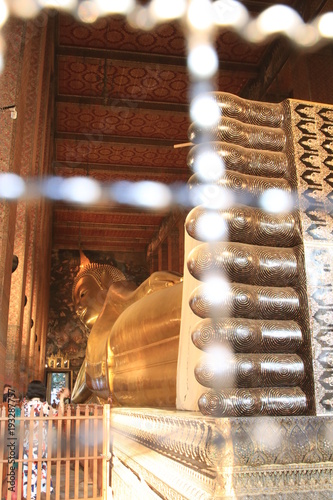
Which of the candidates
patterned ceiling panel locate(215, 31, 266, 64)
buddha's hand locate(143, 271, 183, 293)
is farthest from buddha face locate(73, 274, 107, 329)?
patterned ceiling panel locate(215, 31, 266, 64)

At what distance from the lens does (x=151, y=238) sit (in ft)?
47.8

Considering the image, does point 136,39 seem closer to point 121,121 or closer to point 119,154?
point 121,121

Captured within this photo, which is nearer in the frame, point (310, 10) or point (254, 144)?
point (254, 144)

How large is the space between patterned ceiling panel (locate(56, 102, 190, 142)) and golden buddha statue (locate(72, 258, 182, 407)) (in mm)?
4878

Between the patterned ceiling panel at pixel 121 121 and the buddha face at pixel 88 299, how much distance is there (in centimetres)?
413

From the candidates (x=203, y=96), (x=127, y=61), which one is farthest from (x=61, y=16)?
(x=203, y=96)

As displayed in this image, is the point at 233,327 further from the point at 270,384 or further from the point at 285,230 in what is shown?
the point at 285,230

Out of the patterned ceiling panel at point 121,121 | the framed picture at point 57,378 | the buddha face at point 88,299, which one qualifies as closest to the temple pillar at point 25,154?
the buddha face at point 88,299

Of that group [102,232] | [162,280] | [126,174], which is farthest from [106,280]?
[102,232]

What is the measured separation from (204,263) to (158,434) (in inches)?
26.3

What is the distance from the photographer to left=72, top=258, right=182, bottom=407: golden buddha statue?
2.35 m

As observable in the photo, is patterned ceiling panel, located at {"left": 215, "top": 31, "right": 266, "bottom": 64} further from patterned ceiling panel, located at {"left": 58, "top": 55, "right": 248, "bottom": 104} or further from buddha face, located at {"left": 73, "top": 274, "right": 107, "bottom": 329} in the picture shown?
buddha face, located at {"left": 73, "top": 274, "right": 107, "bottom": 329}

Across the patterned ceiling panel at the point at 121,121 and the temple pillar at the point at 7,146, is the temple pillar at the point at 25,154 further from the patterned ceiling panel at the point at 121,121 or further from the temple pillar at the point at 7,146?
the patterned ceiling panel at the point at 121,121

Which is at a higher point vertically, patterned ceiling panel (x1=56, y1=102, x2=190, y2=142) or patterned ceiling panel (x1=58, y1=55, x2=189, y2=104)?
patterned ceiling panel (x1=58, y1=55, x2=189, y2=104)
